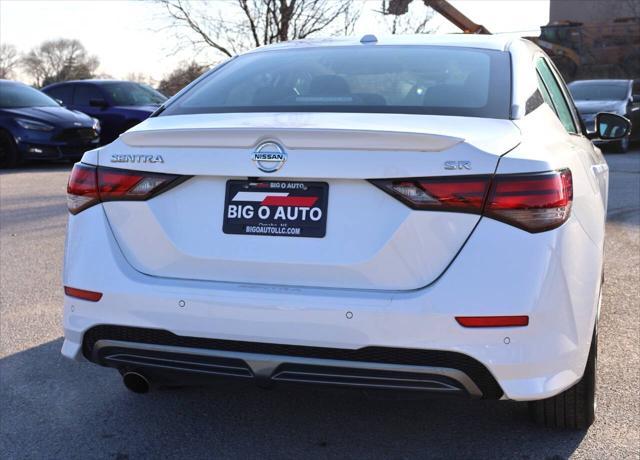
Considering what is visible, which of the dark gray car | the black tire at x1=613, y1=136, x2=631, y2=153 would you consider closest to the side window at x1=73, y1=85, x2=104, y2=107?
the dark gray car

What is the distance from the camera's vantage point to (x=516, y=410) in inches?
140

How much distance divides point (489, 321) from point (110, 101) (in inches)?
577

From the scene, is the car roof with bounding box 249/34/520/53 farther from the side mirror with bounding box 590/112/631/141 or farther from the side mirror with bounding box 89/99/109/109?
the side mirror with bounding box 89/99/109/109

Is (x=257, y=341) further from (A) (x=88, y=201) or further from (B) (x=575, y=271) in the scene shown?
(B) (x=575, y=271)

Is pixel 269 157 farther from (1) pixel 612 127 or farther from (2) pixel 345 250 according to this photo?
(1) pixel 612 127

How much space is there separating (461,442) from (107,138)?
1404 cm

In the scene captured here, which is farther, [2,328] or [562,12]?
[562,12]

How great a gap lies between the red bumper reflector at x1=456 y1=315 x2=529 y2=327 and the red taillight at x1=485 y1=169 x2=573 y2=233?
0.28 m

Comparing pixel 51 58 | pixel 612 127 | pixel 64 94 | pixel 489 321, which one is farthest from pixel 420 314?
pixel 51 58

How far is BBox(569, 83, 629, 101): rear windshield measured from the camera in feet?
57.7

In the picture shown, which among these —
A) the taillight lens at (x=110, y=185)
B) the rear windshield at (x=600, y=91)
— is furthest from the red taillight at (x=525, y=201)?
the rear windshield at (x=600, y=91)

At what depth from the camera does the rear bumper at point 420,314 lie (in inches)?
102

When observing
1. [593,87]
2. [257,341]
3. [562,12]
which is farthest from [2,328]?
[562,12]

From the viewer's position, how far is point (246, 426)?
3.45m
